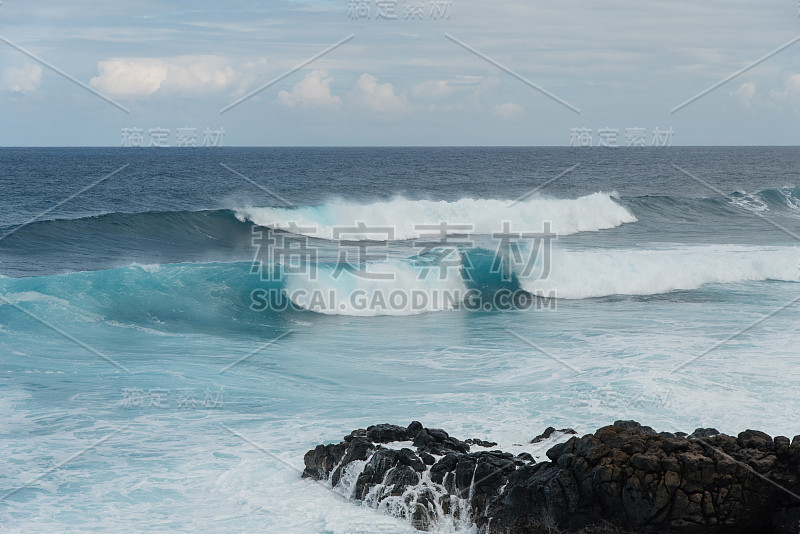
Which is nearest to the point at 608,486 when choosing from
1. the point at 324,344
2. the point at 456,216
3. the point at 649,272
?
the point at 324,344

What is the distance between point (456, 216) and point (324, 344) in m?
18.2

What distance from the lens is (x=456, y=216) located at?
30.3 metres

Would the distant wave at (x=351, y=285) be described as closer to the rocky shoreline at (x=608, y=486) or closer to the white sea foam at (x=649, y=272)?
the white sea foam at (x=649, y=272)

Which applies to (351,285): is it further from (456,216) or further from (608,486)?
(456,216)

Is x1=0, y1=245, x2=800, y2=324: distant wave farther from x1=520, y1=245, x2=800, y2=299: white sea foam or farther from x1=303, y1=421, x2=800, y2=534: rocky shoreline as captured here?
x1=303, y1=421, x2=800, y2=534: rocky shoreline

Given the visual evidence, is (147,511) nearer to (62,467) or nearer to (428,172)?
(62,467)

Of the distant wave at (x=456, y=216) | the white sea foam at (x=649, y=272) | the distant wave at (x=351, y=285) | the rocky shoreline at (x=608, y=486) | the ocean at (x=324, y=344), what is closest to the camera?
the rocky shoreline at (x=608, y=486)

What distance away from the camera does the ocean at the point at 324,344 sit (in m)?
7.28

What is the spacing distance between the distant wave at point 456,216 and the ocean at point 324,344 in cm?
19

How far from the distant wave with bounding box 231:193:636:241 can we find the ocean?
7.6 inches

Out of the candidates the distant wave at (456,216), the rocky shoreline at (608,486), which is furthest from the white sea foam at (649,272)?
the rocky shoreline at (608,486)

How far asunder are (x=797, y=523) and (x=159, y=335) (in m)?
10.7

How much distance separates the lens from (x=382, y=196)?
39344mm

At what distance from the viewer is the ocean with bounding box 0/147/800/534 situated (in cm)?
728
